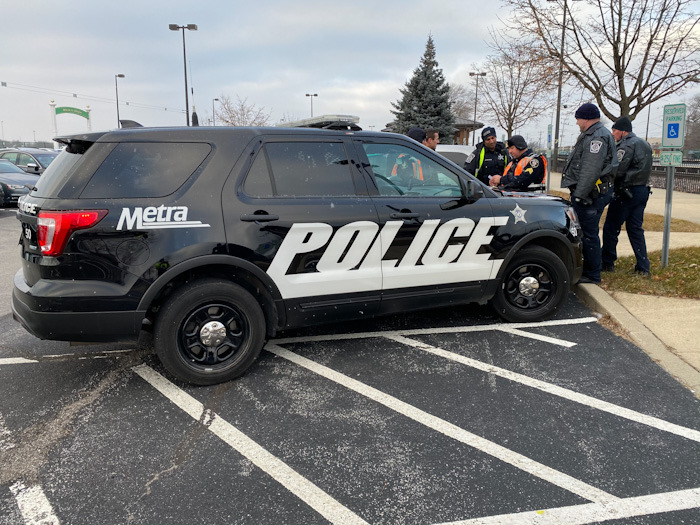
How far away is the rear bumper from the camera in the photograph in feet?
10.6

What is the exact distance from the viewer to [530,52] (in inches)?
405

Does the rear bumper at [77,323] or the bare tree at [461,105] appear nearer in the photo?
the rear bumper at [77,323]

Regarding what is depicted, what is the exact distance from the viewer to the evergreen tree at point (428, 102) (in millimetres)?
32906

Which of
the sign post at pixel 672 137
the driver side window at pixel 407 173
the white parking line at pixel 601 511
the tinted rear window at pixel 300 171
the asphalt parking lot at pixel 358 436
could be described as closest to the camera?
the white parking line at pixel 601 511

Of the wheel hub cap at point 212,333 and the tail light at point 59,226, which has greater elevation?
the tail light at point 59,226

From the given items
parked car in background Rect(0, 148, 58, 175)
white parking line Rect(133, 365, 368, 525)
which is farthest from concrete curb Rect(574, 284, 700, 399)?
parked car in background Rect(0, 148, 58, 175)

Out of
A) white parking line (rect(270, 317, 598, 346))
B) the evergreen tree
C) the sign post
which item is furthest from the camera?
the evergreen tree

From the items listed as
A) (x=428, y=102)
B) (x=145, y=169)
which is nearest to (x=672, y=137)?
(x=145, y=169)

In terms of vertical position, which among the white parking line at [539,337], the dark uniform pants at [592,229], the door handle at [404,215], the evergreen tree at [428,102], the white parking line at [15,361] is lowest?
the white parking line at [15,361]

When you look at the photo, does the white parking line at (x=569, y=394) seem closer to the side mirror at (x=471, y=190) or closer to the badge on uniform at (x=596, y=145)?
the side mirror at (x=471, y=190)

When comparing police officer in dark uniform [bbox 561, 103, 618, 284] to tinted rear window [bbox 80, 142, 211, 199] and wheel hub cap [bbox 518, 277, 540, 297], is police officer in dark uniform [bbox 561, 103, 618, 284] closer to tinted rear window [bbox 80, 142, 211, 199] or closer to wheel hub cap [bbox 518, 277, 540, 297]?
wheel hub cap [bbox 518, 277, 540, 297]

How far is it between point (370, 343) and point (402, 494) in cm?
201

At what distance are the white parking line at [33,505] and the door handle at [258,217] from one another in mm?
1961

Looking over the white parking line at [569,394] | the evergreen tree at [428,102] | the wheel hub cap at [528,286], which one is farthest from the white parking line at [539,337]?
the evergreen tree at [428,102]
